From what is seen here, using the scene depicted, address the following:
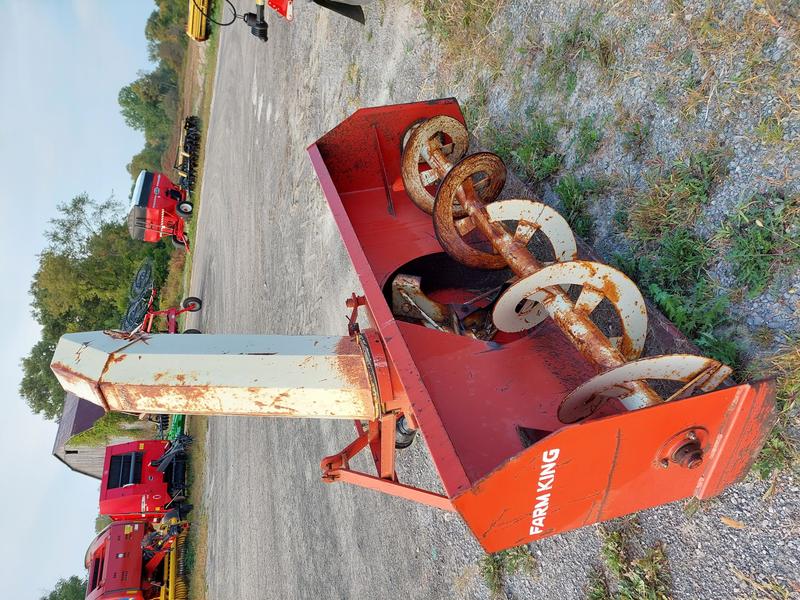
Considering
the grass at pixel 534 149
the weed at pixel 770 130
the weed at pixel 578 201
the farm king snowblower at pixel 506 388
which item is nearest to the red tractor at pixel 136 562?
the farm king snowblower at pixel 506 388

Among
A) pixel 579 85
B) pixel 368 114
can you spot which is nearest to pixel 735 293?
pixel 579 85

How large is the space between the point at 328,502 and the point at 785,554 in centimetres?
422

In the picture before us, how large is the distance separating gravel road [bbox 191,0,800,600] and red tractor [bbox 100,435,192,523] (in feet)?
2.02

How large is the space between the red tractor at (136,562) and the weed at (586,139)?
8298 mm

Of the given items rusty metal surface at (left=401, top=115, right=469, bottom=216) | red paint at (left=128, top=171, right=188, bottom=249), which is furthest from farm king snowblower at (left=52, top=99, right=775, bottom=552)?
red paint at (left=128, top=171, right=188, bottom=249)

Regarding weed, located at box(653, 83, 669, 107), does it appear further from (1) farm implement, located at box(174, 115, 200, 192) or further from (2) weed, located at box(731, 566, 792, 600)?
(1) farm implement, located at box(174, 115, 200, 192)

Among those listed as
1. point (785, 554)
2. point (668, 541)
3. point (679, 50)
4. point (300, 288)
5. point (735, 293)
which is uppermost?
point (300, 288)

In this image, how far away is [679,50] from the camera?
2.89 meters

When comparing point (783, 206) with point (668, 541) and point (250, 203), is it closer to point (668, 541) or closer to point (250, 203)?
point (668, 541)

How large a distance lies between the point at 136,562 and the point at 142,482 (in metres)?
1.26

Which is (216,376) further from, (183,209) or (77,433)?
(183,209)

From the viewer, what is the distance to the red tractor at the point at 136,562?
779 centimetres

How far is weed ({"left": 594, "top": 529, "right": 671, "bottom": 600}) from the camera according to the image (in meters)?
2.58

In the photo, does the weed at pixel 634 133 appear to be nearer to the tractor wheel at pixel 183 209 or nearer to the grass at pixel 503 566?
the grass at pixel 503 566
